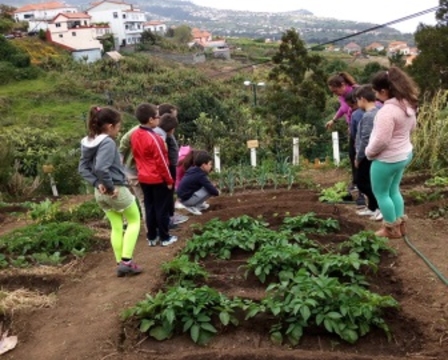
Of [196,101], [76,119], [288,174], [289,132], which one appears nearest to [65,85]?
[76,119]

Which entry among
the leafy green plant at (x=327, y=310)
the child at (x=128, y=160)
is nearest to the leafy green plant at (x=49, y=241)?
the child at (x=128, y=160)

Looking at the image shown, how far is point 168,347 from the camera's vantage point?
363 centimetres

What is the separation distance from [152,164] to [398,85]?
244 cm

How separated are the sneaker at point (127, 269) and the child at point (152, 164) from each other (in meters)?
0.80

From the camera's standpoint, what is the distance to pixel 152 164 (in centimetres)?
546

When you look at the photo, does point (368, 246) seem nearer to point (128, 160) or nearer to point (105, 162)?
point (105, 162)

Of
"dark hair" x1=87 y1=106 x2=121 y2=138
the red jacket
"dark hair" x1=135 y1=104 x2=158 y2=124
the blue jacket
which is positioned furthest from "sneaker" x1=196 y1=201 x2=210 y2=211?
"dark hair" x1=87 y1=106 x2=121 y2=138

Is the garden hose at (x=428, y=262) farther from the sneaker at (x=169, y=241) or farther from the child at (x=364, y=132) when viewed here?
the sneaker at (x=169, y=241)

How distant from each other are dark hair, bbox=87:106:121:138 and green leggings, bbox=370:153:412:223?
2.38 meters

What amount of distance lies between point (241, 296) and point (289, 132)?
1061 cm

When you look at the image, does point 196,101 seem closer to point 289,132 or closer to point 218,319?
point 289,132

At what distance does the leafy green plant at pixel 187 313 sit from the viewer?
11.9 feet

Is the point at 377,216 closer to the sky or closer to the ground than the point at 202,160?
closer to the ground

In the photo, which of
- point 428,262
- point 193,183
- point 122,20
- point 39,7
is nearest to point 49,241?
point 193,183
